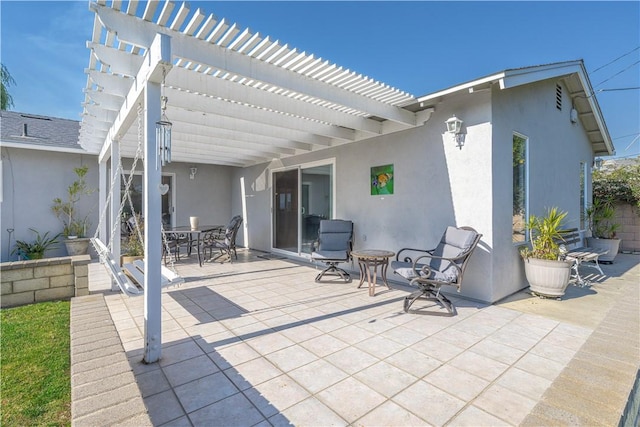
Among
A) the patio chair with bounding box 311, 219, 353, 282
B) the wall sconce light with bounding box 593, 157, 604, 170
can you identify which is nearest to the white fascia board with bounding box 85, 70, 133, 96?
the patio chair with bounding box 311, 219, 353, 282

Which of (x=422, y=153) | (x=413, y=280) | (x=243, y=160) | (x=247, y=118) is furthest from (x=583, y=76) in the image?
(x=243, y=160)

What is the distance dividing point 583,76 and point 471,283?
5.22 m

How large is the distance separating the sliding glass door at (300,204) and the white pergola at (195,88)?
1443mm

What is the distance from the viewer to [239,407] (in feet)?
6.50

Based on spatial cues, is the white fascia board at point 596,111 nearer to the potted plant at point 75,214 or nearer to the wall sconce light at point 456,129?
the wall sconce light at point 456,129

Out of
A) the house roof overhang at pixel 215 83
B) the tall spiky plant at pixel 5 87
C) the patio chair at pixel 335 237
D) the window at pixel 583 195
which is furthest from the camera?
the tall spiky plant at pixel 5 87

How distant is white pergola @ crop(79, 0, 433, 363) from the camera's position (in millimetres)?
2436

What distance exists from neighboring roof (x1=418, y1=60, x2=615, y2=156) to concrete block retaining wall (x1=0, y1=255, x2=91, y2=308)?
535 centimetres

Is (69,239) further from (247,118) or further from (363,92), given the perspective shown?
(363,92)

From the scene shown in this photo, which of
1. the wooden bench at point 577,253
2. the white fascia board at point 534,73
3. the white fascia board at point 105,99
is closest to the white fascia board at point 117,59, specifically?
the white fascia board at point 105,99

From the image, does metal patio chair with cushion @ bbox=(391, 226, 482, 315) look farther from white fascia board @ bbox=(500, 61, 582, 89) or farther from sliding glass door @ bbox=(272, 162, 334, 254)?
sliding glass door @ bbox=(272, 162, 334, 254)

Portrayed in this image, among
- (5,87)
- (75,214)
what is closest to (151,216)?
(75,214)

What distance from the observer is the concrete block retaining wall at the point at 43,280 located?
387cm

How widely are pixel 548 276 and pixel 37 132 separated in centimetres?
1108
